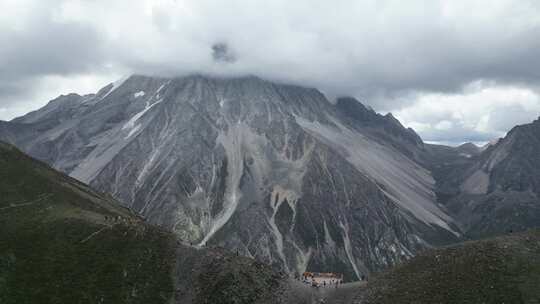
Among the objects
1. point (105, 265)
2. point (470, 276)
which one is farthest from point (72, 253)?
point (470, 276)

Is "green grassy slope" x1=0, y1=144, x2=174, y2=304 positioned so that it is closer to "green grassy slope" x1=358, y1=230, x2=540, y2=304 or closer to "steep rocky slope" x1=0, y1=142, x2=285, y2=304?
"steep rocky slope" x1=0, y1=142, x2=285, y2=304

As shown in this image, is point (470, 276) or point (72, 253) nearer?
point (470, 276)

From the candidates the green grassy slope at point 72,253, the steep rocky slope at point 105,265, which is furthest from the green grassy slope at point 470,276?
the green grassy slope at point 72,253

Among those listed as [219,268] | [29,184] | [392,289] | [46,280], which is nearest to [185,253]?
[219,268]

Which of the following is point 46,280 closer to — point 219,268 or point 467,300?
point 219,268

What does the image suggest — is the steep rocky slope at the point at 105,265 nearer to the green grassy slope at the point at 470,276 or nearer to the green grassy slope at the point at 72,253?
the green grassy slope at the point at 72,253

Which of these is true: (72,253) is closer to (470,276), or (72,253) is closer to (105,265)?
(105,265)
